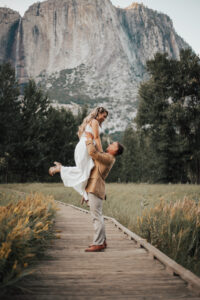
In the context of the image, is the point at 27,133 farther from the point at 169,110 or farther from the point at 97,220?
the point at 97,220

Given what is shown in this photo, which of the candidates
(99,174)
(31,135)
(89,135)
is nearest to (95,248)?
(99,174)

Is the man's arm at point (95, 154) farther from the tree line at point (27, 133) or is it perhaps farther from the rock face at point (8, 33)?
the rock face at point (8, 33)

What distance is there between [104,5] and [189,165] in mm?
180237

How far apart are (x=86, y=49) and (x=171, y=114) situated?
475 feet

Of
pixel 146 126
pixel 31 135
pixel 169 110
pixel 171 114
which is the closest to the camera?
pixel 171 114

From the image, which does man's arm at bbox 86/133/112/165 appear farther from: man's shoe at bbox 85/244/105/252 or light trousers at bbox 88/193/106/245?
man's shoe at bbox 85/244/105/252

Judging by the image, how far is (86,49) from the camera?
15825 cm

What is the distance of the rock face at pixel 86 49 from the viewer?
12779 centimetres

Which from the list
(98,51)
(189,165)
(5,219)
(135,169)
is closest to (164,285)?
(5,219)

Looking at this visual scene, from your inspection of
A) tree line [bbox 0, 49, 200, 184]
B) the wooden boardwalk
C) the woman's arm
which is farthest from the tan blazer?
tree line [bbox 0, 49, 200, 184]

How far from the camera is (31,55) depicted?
543 feet

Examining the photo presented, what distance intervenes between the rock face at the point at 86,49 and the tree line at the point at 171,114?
288ft

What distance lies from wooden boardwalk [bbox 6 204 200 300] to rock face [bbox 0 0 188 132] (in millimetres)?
112315

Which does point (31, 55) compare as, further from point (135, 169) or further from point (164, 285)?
point (164, 285)
